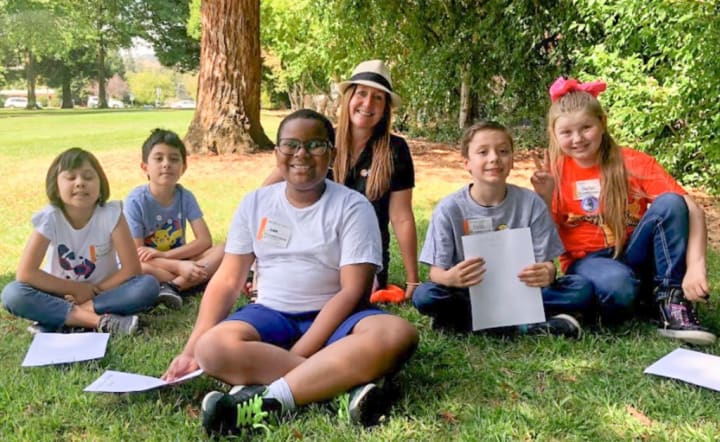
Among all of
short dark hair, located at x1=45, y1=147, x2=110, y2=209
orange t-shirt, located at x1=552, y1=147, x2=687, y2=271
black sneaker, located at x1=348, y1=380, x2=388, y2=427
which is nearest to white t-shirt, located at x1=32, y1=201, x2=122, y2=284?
short dark hair, located at x1=45, y1=147, x2=110, y2=209

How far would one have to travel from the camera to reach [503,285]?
9.10 ft

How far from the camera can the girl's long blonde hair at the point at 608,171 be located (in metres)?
2.92

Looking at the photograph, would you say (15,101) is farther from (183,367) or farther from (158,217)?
(183,367)

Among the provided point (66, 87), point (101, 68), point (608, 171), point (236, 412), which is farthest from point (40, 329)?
point (66, 87)

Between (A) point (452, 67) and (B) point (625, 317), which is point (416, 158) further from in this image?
(B) point (625, 317)

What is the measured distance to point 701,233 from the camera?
2.78m

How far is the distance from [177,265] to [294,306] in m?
1.38

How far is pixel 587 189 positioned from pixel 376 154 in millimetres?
1103

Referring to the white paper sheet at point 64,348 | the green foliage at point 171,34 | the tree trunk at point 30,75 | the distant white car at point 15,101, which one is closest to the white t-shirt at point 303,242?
the white paper sheet at point 64,348

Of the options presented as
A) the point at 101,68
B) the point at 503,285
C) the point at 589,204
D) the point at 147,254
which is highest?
the point at 101,68

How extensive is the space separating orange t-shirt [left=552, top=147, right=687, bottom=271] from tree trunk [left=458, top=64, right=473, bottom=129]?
25.8 ft

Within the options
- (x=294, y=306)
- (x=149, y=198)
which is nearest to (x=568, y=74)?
(x=149, y=198)

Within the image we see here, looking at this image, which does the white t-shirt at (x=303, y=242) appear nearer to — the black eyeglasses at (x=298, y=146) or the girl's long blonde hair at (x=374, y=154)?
the black eyeglasses at (x=298, y=146)

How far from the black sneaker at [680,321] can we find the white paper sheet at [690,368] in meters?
0.11
